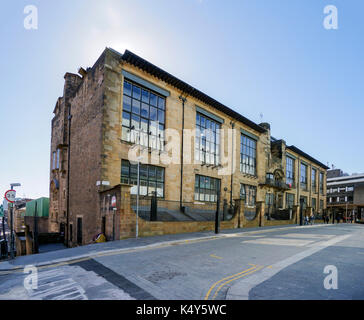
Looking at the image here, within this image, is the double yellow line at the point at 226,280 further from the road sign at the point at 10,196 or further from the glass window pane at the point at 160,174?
the glass window pane at the point at 160,174

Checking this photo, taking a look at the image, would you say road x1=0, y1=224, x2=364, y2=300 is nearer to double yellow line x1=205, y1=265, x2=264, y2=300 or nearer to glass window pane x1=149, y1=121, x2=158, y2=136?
double yellow line x1=205, y1=265, x2=264, y2=300

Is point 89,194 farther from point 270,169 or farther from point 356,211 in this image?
point 356,211

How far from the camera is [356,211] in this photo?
62750 millimetres

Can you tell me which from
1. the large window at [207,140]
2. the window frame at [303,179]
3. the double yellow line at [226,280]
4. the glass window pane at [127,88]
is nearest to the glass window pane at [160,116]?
the glass window pane at [127,88]

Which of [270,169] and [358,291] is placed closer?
[358,291]

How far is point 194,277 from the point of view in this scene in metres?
6.31

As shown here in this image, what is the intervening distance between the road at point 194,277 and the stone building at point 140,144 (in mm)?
7517

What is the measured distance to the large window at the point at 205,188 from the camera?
23.5m

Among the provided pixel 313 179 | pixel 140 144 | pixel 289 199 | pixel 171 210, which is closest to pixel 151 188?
pixel 171 210

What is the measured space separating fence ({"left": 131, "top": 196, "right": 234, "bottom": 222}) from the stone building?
1.61 ft

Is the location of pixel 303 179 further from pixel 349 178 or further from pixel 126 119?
pixel 126 119

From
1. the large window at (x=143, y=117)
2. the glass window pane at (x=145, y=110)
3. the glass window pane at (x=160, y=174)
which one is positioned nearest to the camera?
the large window at (x=143, y=117)
